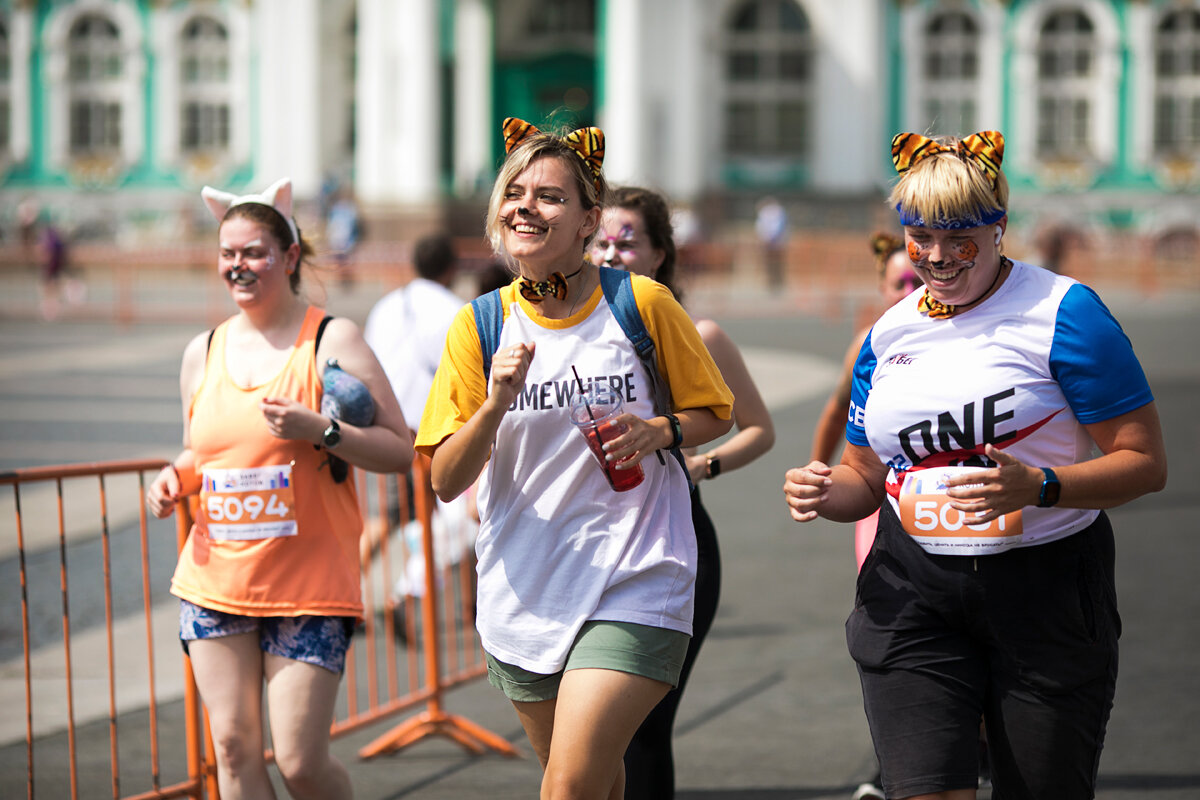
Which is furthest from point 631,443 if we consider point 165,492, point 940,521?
point 165,492

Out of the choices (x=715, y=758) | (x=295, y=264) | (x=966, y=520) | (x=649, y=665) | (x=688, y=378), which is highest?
(x=295, y=264)

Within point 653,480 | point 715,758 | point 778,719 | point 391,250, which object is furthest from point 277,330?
point 391,250

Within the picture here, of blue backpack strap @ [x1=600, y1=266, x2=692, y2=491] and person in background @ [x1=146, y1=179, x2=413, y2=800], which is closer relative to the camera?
blue backpack strap @ [x1=600, y1=266, x2=692, y2=491]

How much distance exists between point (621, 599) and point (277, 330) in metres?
1.39

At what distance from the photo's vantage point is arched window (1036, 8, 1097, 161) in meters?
39.2

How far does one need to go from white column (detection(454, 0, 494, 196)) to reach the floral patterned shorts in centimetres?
3488

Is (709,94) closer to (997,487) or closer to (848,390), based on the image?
(848,390)

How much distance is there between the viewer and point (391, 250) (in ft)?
103

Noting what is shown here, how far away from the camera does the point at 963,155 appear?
3.09m

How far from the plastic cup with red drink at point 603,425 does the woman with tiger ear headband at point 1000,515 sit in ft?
1.31

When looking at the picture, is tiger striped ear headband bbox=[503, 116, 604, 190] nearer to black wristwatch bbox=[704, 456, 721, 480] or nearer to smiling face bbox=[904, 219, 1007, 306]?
smiling face bbox=[904, 219, 1007, 306]

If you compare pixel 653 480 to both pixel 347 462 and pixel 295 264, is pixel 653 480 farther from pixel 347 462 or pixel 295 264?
pixel 295 264

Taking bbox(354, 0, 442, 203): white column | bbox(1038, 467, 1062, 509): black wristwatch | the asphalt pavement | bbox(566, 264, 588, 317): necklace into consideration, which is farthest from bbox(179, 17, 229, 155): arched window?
bbox(1038, 467, 1062, 509): black wristwatch

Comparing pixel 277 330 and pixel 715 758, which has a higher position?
pixel 277 330
